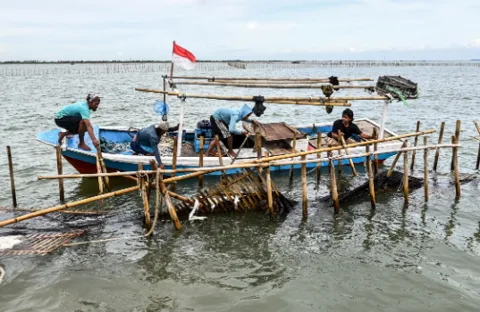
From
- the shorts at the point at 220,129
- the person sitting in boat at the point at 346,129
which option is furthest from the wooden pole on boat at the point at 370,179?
the shorts at the point at 220,129

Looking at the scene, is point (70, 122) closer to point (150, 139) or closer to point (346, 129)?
point (150, 139)

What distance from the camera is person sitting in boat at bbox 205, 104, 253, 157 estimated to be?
11.6 m

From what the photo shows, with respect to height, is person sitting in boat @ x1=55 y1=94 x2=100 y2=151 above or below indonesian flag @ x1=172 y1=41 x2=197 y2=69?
below

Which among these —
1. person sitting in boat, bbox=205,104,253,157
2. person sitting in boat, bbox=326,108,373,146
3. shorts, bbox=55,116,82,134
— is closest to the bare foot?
shorts, bbox=55,116,82,134

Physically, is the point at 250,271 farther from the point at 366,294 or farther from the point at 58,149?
the point at 58,149

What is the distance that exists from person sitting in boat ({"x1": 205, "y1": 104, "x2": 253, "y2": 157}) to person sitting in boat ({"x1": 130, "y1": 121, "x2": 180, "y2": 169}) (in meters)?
1.44

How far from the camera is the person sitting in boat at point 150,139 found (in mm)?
9680

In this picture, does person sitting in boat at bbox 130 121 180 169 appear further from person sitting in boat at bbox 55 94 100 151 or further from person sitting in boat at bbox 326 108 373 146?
person sitting in boat at bbox 326 108 373 146

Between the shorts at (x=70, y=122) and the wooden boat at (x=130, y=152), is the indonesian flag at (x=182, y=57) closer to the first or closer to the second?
the wooden boat at (x=130, y=152)

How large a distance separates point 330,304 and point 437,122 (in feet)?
68.1

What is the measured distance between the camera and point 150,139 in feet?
32.9

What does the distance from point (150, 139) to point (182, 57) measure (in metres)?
2.21

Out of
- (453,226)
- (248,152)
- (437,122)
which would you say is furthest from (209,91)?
(453,226)

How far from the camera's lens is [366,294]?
269 inches
